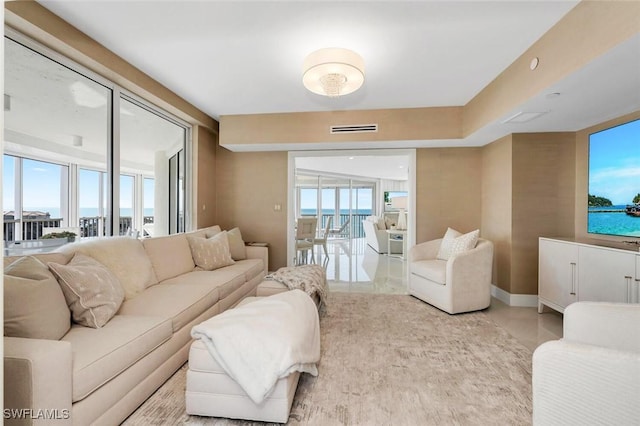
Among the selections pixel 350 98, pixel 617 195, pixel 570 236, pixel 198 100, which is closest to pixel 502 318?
pixel 570 236

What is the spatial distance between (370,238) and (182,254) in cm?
616

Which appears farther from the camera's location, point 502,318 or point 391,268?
point 391,268

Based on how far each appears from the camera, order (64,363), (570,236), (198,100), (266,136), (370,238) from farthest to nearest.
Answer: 1. (370,238)
2. (266,136)
3. (198,100)
4. (570,236)
5. (64,363)

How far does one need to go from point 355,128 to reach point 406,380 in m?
3.10

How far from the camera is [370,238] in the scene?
8531mm

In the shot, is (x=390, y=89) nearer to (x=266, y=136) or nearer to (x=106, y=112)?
(x=266, y=136)

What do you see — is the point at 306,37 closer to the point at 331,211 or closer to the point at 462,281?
the point at 462,281

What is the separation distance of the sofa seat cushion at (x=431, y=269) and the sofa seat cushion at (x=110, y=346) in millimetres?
2837

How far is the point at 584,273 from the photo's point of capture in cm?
274

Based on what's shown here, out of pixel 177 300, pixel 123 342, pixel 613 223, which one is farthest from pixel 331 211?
pixel 123 342

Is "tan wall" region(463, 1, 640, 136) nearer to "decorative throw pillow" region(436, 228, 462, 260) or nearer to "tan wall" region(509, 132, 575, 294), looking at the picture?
"tan wall" region(509, 132, 575, 294)

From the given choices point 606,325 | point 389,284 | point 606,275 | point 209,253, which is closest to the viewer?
point 606,325

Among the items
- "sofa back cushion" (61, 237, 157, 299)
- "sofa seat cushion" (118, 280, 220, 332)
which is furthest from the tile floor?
"sofa back cushion" (61, 237, 157, 299)

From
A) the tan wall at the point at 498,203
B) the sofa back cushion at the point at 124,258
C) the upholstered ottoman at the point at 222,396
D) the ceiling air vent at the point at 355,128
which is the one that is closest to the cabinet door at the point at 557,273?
the tan wall at the point at 498,203
